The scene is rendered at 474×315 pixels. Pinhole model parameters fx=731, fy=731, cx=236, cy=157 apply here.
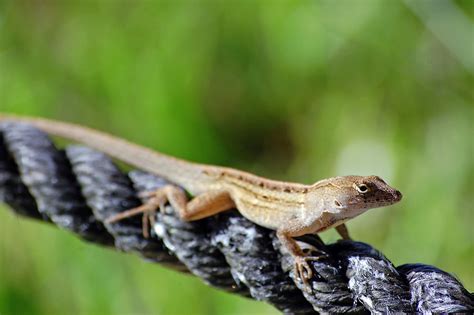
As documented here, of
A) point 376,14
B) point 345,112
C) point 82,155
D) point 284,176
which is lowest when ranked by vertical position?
point 82,155

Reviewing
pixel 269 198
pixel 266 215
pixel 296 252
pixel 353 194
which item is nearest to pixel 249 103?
pixel 269 198

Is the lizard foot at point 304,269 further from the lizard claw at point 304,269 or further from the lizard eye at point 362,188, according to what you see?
the lizard eye at point 362,188

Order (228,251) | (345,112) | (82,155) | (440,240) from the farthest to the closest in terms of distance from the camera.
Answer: (345,112) < (440,240) < (82,155) < (228,251)

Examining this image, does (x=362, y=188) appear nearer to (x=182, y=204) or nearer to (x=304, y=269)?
(x=304, y=269)

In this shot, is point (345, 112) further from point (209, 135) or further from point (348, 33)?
point (209, 135)

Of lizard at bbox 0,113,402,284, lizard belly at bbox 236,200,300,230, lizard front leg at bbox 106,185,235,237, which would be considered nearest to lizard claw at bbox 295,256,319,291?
lizard at bbox 0,113,402,284

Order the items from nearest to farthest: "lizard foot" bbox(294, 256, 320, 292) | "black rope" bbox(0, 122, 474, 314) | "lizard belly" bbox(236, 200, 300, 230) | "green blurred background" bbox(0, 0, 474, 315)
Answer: "black rope" bbox(0, 122, 474, 314), "lizard foot" bbox(294, 256, 320, 292), "lizard belly" bbox(236, 200, 300, 230), "green blurred background" bbox(0, 0, 474, 315)

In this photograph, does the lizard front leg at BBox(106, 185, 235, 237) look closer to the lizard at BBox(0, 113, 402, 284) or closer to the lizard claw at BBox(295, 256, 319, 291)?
the lizard at BBox(0, 113, 402, 284)

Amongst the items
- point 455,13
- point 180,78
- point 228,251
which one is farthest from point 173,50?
point 228,251
